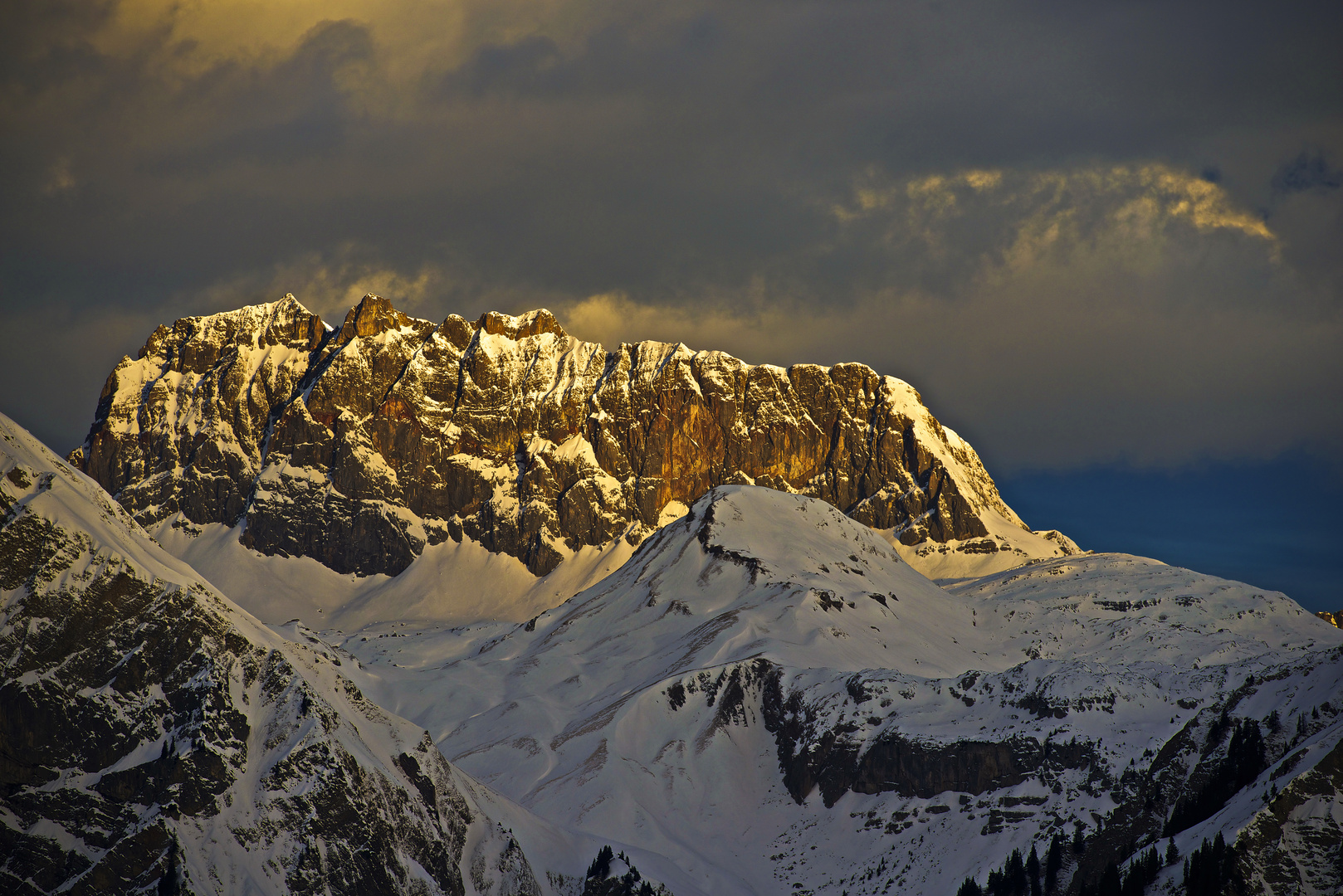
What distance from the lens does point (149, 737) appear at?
15912 centimetres

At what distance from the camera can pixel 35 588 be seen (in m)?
154

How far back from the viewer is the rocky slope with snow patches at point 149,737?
151 meters

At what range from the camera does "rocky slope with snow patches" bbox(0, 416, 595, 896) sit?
151 meters

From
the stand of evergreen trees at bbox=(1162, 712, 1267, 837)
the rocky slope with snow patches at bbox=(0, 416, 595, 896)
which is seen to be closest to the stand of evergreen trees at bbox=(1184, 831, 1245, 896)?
the stand of evergreen trees at bbox=(1162, 712, 1267, 837)

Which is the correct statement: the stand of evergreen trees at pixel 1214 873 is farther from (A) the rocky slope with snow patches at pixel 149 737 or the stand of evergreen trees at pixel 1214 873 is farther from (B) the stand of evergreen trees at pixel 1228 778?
(A) the rocky slope with snow patches at pixel 149 737

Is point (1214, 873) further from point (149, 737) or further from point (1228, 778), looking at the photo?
point (149, 737)

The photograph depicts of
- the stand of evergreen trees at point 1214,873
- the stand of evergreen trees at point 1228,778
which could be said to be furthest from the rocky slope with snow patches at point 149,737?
the stand of evergreen trees at point 1228,778

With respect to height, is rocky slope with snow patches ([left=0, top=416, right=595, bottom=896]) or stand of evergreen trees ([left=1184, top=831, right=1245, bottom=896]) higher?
rocky slope with snow patches ([left=0, top=416, right=595, bottom=896])

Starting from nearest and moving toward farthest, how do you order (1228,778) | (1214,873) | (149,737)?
(1214,873) < (149,737) < (1228,778)

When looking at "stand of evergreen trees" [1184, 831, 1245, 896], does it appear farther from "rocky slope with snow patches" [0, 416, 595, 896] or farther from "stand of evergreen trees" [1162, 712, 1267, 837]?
"rocky slope with snow patches" [0, 416, 595, 896]

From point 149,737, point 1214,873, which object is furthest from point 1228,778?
point 149,737

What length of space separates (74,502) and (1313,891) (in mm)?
126229

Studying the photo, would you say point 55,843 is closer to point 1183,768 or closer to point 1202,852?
point 1202,852

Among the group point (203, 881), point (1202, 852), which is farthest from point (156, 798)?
point (1202, 852)
